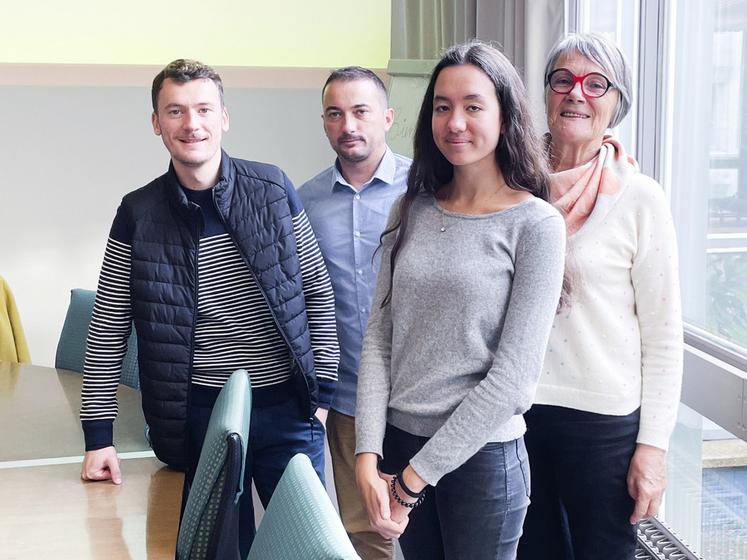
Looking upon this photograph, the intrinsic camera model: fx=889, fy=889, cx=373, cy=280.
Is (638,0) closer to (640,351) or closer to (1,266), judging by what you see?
(640,351)

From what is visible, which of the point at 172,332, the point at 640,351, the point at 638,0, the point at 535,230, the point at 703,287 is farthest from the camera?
the point at 638,0

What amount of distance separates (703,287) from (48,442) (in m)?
1.57

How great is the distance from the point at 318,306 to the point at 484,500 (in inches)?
29.6

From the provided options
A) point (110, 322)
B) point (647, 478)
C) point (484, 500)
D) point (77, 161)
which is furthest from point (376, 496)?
point (77, 161)

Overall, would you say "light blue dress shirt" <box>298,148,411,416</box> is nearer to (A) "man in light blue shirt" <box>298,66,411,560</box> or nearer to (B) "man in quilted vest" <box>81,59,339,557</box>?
(A) "man in light blue shirt" <box>298,66,411,560</box>

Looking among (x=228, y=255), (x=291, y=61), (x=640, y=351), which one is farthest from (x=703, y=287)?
(x=291, y=61)

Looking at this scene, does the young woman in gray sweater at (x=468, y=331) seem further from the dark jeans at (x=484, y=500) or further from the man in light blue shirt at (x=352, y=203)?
the man in light blue shirt at (x=352, y=203)

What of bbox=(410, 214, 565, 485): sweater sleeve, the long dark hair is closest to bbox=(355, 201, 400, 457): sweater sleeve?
bbox=(410, 214, 565, 485): sweater sleeve

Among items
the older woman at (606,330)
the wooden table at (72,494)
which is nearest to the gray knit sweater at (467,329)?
the older woman at (606,330)

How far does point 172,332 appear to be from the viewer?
1827mm

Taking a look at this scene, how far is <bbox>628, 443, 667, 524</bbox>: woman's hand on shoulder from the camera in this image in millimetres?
1507

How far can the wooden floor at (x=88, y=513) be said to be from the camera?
1389 millimetres

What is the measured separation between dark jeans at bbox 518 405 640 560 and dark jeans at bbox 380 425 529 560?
158 millimetres

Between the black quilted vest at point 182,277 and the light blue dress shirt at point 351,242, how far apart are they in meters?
0.21
